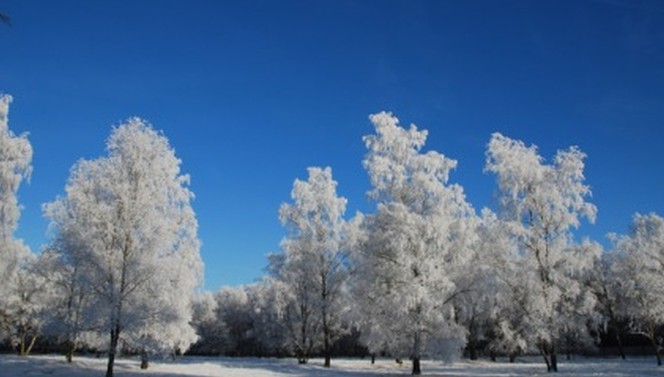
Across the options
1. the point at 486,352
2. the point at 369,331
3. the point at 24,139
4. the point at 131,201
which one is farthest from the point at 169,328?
the point at 486,352

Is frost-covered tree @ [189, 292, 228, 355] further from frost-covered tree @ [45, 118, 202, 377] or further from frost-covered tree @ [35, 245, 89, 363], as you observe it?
frost-covered tree @ [45, 118, 202, 377]

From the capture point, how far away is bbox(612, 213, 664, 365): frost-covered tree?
183 feet

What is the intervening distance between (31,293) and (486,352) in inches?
2357

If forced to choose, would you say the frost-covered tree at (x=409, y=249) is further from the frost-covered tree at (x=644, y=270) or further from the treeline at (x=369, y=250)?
the frost-covered tree at (x=644, y=270)

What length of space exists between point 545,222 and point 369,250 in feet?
40.6

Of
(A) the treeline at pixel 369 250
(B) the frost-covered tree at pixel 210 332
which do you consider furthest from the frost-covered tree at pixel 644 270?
(B) the frost-covered tree at pixel 210 332

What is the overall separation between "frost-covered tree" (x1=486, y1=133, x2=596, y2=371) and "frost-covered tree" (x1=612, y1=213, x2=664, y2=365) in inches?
793

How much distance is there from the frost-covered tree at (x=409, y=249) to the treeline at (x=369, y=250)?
89mm

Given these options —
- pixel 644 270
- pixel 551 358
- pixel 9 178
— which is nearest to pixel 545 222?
pixel 551 358

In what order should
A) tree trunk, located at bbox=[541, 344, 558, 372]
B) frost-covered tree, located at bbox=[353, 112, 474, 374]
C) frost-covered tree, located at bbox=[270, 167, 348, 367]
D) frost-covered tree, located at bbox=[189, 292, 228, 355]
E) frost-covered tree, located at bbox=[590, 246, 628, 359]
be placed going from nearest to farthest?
frost-covered tree, located at bbox=[353, 112, 474, 374] < tree trunk, located at bbox=[541, 344, 558, 372] < frost-covered tree, located at bbox=[270, 167, 348, 367] < frost-covered tree, located at bbox=[590, 246, 628, 359] < frost-covered tree, located at bbox=[189, 292, 228, 355]

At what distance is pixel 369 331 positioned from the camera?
37.2 meters

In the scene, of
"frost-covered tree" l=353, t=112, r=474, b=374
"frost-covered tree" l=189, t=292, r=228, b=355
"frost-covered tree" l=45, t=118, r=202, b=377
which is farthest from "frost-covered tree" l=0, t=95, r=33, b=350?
"frost-covered tree" l=189, t=292, r=228, b=355

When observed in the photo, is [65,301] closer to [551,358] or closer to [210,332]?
[551,358]

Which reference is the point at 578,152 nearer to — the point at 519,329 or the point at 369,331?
the point at 519,329
